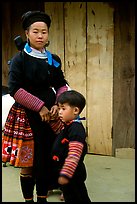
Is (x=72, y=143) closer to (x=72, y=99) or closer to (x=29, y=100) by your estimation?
(x=72, y=99)

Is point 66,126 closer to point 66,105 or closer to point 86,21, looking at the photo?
point 66,105

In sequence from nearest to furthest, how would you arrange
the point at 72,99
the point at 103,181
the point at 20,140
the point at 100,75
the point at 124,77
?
1. the point at 72,99
2. the point at 20,140
3. the point at 103,181
4. the point at 124,77
5. the point at 100,75

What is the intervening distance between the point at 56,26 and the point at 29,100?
2.03 metres

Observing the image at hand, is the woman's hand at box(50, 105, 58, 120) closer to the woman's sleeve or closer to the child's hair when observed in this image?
the woman's sleeve

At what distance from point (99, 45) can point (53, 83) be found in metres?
1.60

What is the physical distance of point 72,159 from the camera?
2.34 meters

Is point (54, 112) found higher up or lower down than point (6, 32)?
lower down

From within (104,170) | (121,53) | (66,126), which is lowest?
(104,170)

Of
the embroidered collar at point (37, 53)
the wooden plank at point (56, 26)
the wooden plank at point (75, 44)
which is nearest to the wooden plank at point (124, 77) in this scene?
the wooden plank at point (75, 44)

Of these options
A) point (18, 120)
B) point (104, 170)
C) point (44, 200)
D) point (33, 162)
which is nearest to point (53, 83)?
point (18, 120)

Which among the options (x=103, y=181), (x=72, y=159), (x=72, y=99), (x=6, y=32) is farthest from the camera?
(x=6, y=32)

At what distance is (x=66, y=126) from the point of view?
2562mm

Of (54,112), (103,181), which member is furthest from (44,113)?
(103,181)

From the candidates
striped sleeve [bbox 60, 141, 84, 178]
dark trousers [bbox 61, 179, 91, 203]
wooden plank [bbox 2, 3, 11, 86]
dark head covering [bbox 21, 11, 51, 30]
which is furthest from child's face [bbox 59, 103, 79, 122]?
wooden plank [bbox 2, 3, 11, 86]
